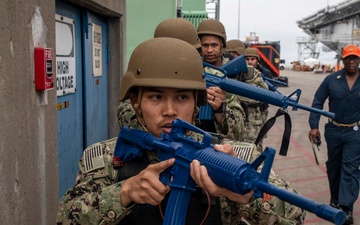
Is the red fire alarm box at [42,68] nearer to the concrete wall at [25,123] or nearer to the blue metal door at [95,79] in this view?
the concrete wall at [25,123]

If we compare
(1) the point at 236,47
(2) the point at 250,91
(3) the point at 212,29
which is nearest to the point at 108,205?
(2) the point at 250,91

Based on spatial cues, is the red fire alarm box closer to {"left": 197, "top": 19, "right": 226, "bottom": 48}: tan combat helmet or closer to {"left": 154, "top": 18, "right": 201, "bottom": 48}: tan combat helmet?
{"left": 154, "top": 18, "right": 201, "bottom": 48}: tan combat helmet

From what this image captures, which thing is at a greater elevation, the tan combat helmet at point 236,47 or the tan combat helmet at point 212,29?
the tan combat helmet at point 212,29

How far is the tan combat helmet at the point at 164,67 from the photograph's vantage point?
1979mm

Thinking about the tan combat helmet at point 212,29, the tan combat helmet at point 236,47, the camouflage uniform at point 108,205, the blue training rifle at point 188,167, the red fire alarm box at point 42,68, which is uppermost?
the tan combat helmet at point 212,29

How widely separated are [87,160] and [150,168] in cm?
48

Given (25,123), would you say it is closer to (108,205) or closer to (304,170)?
(108,205)

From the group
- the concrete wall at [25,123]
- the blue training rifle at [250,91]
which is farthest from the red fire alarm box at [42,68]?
the blue training rifle at [250,91]

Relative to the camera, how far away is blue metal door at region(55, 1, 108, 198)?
3.73 m

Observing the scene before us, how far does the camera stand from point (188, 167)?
1.60 metres

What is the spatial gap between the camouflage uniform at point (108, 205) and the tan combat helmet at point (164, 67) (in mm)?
353

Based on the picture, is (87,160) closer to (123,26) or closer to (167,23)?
(167,23)

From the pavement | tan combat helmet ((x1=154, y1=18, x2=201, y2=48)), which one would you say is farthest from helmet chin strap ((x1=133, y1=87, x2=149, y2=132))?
the pavement

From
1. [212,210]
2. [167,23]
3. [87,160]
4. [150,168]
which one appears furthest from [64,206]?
[167,23]
